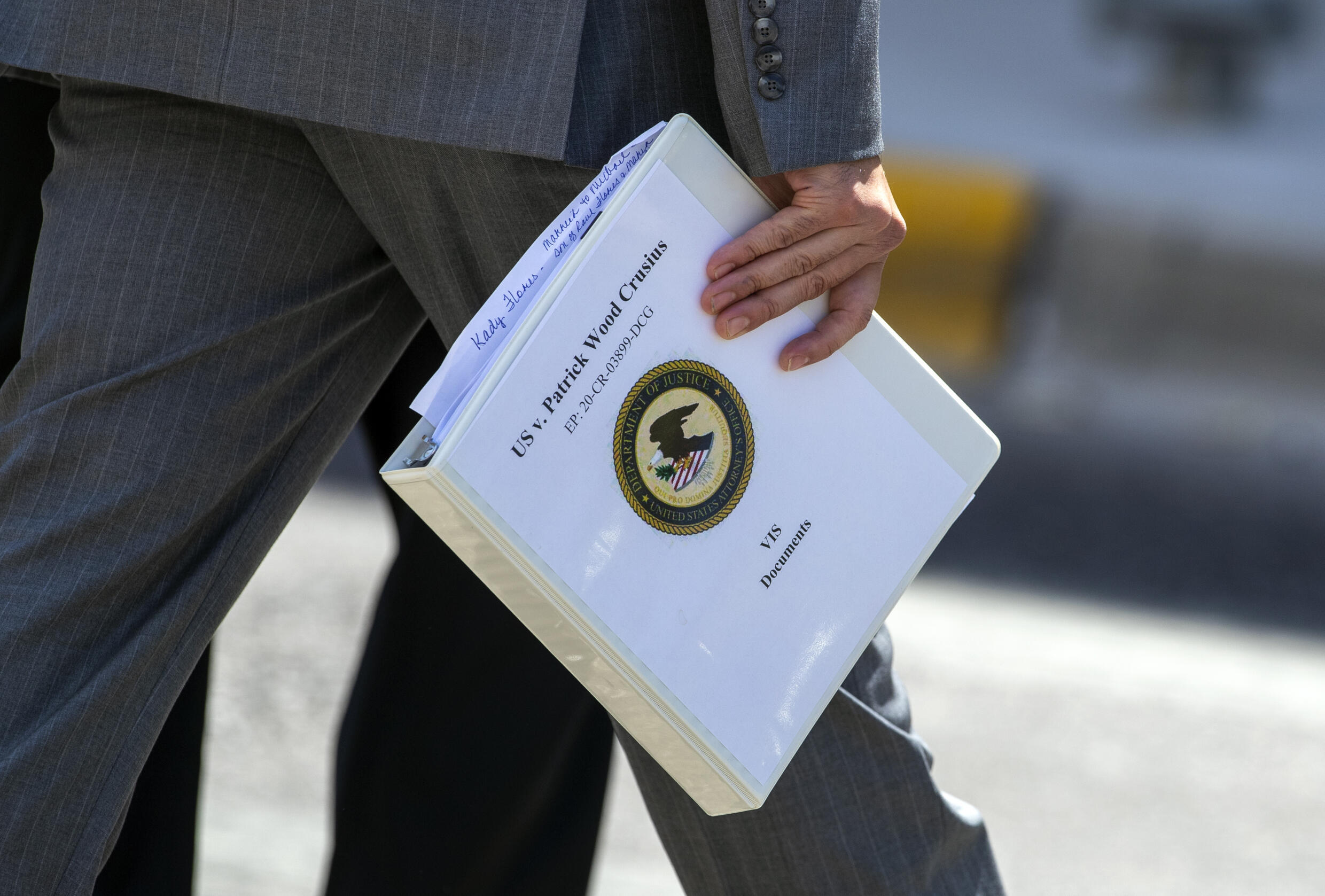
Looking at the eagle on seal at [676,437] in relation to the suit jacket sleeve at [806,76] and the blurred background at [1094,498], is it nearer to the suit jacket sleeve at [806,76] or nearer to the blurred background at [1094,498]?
the suit jacket sleeve at [806,76]

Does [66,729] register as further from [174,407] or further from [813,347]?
[813,347]

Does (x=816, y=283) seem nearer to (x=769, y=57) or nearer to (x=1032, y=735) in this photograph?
(x=769, y=57)

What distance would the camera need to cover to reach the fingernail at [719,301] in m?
1.02

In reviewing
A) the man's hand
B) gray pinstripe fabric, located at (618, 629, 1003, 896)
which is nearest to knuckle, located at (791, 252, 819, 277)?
the man's hand

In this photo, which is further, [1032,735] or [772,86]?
[1032,735]

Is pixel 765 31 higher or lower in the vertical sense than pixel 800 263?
higher

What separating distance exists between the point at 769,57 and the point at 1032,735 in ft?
5.23

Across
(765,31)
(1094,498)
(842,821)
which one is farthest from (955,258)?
(765,31)

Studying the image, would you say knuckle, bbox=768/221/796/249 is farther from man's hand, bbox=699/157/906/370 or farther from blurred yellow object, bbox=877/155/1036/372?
blurred yellow object, bbox=877/155/1036/372

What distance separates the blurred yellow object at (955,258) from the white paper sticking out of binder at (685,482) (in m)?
3.66

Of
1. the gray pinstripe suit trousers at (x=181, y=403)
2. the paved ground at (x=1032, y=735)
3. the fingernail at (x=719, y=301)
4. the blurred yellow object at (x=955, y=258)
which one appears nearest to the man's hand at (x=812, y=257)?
the fingernail at (x=719, y=301)

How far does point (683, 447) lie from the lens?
3.34 feet

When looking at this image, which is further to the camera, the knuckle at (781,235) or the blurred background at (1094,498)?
the blurred background at (1094,498)

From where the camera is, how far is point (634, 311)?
0.99 meters
